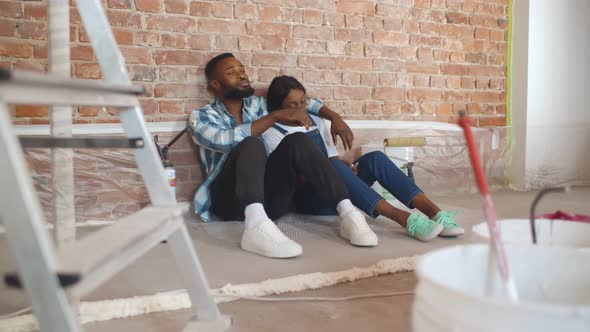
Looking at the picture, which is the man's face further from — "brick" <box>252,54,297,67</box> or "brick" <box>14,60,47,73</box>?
"brick" <box>14,60,47,73</box>

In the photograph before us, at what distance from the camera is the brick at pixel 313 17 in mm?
2473

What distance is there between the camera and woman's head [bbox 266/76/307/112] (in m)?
2.15

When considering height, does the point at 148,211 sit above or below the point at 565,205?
above

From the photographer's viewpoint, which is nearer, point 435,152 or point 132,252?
point 132,252

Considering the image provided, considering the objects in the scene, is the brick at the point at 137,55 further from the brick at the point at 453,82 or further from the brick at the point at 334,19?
the brick at the point at 453,82

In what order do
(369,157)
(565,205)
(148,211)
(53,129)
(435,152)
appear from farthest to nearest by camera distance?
1. (435,152)
2. (565,205)
3. (369,157)
4. (53,129)
5. (148,211)

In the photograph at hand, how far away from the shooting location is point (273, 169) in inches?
71.3

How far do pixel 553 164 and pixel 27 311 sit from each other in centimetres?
280

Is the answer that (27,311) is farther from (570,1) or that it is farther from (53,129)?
(570,1)

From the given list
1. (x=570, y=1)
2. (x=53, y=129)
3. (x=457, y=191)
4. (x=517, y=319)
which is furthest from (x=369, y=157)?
(x=570, y=1)

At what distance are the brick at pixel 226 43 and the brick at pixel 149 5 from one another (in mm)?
276

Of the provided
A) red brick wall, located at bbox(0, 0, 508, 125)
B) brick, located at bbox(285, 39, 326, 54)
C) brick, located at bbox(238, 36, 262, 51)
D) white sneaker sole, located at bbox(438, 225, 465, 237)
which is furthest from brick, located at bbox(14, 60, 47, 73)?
white sneaker sole, located at bbox(438, 225, 465, 237)

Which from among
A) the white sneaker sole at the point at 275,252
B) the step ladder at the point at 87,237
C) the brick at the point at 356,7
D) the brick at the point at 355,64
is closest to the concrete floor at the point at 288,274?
the white sneaker sole at the point at 275,252

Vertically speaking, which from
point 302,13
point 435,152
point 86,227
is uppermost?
point 302,13
